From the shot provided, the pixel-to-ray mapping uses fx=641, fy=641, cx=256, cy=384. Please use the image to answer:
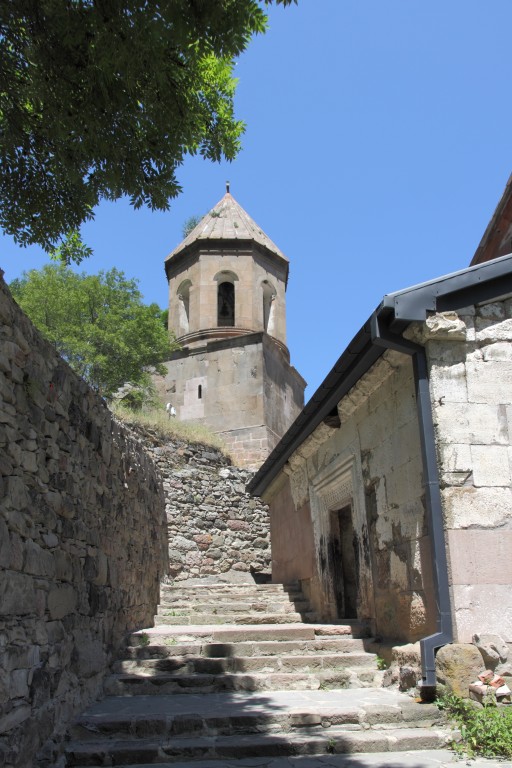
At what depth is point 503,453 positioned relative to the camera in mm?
4809

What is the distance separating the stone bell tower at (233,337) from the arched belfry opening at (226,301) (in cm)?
3

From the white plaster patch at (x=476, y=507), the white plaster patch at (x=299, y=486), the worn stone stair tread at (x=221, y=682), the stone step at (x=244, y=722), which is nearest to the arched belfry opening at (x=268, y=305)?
the white plaster patch at (x=299, y=486)

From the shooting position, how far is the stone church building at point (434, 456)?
454 cm

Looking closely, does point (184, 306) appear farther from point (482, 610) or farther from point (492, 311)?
point (482, 610)

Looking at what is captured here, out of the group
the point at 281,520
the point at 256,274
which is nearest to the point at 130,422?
the point at 281,520

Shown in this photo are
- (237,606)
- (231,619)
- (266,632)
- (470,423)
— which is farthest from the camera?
(237,606)

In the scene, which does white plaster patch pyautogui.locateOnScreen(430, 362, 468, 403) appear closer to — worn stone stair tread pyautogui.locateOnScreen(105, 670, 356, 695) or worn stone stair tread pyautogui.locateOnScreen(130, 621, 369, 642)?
worn stone stair tread pyautogui.locateOnScreen(105, 670, 356, 695)

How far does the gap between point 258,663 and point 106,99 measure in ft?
16.0

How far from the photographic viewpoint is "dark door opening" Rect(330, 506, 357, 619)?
25.7 ft

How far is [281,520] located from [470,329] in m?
6.50

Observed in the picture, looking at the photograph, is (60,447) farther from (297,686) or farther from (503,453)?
(503,453)

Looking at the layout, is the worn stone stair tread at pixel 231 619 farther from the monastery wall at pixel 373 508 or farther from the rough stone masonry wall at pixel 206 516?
the rough stone masonry wall at pixel 206 516

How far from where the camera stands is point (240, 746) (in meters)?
3.96

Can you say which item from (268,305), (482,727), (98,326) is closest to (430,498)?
(482,727)
